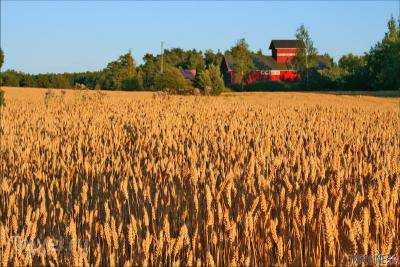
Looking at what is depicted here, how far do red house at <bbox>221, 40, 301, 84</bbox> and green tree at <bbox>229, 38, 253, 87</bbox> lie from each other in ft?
4.54

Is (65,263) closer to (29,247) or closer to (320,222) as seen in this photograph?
(29,247)

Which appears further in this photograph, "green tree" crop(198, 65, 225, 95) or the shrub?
the shrub

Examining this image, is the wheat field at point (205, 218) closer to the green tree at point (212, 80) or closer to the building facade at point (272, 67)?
the green tree at point (212, 80)

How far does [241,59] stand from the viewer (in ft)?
→ 227

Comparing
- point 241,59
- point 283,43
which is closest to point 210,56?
point 283,43

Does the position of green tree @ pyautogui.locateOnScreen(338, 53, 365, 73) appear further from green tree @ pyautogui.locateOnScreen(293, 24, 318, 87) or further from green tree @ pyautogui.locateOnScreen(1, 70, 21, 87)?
green tree @ pyautogui.locateOnScreen(1, 70, 21, 87)

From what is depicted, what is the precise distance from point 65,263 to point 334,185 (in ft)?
5.83

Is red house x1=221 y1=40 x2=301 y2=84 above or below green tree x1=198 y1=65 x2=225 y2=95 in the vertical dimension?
above

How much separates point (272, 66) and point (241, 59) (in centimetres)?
971

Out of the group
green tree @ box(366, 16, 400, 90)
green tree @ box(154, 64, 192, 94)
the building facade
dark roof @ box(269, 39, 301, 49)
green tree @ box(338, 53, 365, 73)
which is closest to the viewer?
green tree @ box(154, 64, 192, 94)

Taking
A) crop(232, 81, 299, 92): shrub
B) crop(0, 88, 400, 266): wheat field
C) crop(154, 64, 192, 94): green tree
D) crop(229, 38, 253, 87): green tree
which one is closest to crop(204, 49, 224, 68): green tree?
crop(229, 38, 253, 87): green tree

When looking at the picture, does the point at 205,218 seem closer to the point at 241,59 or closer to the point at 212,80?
the point at 212,80

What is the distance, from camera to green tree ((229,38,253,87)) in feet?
221

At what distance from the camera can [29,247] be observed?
2.85 metres
